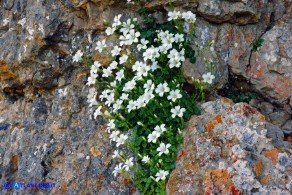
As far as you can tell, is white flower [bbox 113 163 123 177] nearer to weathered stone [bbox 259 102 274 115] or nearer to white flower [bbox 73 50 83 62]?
white flower [bbox 73 50 83 62]

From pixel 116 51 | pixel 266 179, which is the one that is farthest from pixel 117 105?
pixel 266 179

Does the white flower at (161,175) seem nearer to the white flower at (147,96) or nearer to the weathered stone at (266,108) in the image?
the white flower at (147,96)

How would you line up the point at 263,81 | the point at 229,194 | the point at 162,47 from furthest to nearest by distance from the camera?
the point at 263,81
the point at 162,47
the point at 229,194

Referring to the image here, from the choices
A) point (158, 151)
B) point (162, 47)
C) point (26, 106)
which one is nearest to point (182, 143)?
point (158, 151)

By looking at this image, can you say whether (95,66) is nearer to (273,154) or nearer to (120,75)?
(120,75)

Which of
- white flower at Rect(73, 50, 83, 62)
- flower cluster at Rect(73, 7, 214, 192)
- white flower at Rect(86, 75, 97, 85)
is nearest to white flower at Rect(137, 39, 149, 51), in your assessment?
flower cluster at Rect(73, 7, 214, 192)

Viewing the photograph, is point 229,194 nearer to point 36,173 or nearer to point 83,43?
point 36,173
